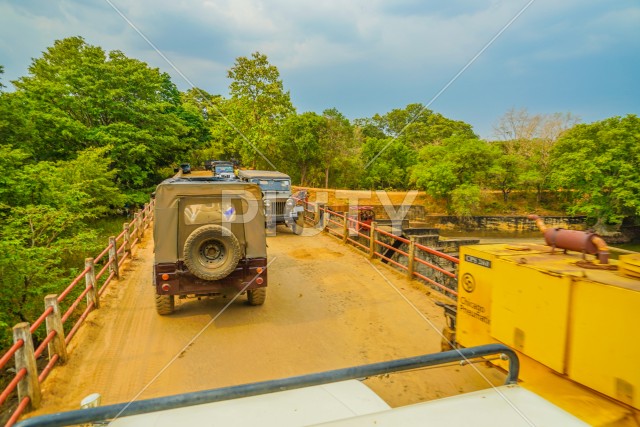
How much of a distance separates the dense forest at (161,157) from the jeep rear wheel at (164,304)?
17.7 feet

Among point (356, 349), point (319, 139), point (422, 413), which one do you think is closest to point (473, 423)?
point (422, 413)

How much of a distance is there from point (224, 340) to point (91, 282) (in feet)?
11.0

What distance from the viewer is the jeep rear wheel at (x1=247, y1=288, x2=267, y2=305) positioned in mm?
7547

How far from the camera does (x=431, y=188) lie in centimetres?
3338

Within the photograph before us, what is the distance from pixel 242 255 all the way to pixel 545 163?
39326 mm

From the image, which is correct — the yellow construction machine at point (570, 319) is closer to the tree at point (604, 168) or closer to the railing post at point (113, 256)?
the railing post at point (113, 256)

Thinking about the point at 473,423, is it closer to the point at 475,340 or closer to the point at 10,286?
the point at 475,340

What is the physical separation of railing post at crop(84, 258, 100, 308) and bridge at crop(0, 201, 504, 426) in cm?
2

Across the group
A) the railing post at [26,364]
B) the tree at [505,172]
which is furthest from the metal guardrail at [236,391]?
the tree at [505,172]

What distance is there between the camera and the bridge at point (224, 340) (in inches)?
189

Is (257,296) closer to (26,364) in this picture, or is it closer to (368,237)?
(26,364)

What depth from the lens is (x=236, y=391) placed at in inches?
85.4

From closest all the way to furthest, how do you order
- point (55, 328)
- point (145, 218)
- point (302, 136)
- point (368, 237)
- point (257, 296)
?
point (55, 328), point (257, 296), point (368, 237), point (145, 218), point (302, 136)

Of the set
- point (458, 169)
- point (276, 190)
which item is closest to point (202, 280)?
point (276, 190)
